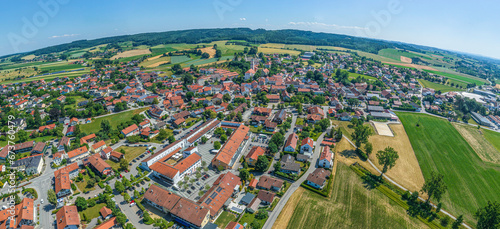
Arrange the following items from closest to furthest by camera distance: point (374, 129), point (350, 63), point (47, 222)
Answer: point (47, 222) → point (374, 129) → point (350, 63)

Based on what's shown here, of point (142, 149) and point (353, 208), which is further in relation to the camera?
point (142, 149)

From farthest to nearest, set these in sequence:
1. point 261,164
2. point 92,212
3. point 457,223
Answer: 1. point 261,164
2. point 92,212
3. point 457,223

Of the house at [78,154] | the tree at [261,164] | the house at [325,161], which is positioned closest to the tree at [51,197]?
the house at [78,154]

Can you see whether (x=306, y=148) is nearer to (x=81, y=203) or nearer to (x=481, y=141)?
(x=81, y=203)

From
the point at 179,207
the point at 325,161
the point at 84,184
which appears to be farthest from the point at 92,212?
the point at 325,161

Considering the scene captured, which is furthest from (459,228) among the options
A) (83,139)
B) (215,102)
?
(83,139)

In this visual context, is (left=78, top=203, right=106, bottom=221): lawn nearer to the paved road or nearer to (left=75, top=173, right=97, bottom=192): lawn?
(left=75, top=173, right=97, bottom=192): lawn

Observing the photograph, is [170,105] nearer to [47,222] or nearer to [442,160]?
[47,222]

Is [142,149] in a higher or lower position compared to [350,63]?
lower
